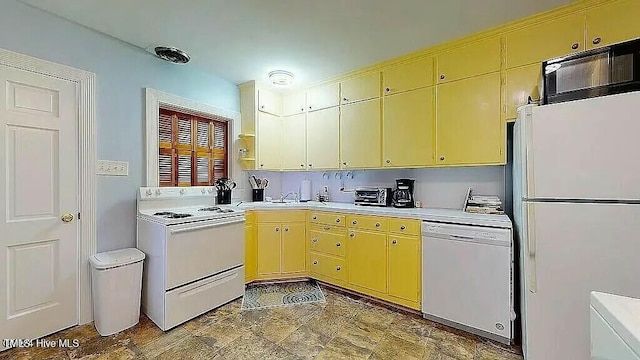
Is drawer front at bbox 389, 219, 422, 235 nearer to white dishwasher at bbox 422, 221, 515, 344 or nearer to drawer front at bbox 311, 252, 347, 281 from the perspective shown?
white dishwasher at bbox 422, 221, 515, 344

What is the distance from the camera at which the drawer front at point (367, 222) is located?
278 centimetres

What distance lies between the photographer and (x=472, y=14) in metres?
2.20

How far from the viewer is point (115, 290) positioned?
226 cm

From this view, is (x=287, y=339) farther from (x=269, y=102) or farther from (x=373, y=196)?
(x=269, y=102)

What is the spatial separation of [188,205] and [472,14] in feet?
10.6

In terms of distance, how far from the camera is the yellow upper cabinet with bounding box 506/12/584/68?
6.88 ft

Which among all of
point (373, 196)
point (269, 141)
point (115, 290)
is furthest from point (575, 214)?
point (115, 290)

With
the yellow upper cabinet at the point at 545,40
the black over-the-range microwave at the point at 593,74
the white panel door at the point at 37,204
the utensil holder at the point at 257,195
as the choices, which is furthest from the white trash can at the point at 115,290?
the yellow upper cabinet at the point at 545,40

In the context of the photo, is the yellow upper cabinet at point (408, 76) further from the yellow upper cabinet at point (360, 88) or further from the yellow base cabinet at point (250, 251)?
the yellow base cabinet at point (250, 251)

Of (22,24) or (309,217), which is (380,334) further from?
(22,24)

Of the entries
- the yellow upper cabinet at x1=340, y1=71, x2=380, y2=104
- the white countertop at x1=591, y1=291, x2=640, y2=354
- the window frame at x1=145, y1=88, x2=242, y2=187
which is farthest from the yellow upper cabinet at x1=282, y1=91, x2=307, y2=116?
the white countertop at x1=591, y1=291, x2=640, y2=354

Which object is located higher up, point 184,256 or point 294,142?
point 294,142

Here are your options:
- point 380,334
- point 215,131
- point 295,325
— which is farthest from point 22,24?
point 380,334

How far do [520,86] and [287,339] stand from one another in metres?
2.78
